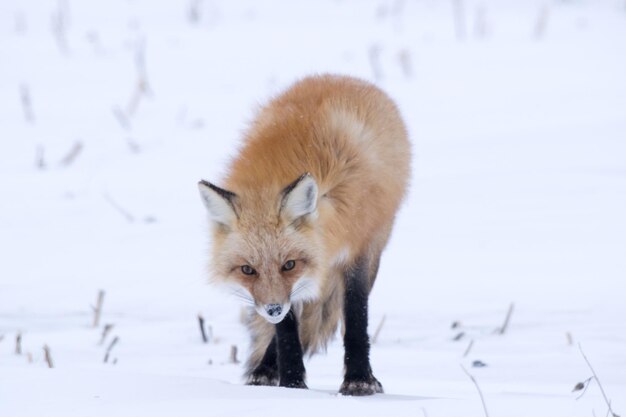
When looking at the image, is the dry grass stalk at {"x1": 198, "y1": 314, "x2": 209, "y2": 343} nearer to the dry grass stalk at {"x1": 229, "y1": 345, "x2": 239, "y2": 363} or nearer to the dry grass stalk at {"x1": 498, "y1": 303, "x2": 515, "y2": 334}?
the dry grass stalk at {"x1": 229, "y1": 345, "x2": 239, "y2": 363}

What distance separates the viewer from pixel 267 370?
15.0 ft

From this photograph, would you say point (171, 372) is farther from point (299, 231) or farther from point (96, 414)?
point (96, 414)

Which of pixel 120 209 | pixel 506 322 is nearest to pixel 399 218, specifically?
pixel 120 209

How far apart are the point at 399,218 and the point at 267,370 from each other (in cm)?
316

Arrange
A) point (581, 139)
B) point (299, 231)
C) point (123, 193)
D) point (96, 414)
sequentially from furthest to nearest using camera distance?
point (581, 139) → point (123, 193) → point (299, 231) → point (96, 414)

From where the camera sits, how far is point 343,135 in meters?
4.30

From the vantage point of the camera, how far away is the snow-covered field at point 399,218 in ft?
13.6

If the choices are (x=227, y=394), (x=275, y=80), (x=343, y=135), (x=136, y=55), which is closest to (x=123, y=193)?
(x=275, y=80)

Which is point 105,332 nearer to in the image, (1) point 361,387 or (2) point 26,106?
(1) point 361,387

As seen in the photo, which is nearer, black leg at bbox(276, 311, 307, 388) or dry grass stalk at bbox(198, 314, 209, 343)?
black leg at bbox(276, 311, 307, 388)

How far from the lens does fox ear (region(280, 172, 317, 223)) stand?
12.3ft

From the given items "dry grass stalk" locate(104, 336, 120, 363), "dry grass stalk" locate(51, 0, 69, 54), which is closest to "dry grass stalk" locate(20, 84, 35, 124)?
"dry grass stalk" locate(51, 0, 69, 54)

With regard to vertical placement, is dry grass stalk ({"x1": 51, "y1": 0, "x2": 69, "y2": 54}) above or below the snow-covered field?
above

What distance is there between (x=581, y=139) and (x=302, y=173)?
211 inches
